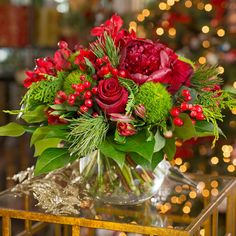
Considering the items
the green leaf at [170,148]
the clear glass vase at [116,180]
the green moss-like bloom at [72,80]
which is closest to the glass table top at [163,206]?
the clear glass vase at [116,180]

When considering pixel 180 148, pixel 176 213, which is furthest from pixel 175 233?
pixel 180 148

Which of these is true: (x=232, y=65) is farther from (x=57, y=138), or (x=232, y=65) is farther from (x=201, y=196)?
(x=57, y=138)

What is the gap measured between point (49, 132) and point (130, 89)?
0.61ft

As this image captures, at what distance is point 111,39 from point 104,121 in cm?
17

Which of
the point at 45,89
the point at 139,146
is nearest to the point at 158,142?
the point at 139,146

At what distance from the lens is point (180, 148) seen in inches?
112

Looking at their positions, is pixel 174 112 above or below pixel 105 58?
below

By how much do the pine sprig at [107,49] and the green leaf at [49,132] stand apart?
0.16 m

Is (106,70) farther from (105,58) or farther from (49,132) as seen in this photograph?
(49,132)

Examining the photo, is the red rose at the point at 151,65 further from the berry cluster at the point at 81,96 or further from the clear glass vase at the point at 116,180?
the clear glass vase at the point at 116,180

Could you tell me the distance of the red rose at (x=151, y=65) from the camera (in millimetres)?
1230

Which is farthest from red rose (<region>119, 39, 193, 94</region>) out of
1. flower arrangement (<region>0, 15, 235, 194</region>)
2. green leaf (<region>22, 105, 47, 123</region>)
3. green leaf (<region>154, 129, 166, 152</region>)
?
green leaf (<region>22, 105, 47, 123</region>)

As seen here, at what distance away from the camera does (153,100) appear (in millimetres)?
1199

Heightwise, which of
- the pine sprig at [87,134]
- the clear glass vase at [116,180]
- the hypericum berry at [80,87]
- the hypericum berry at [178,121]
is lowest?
the clear glass vase at [116,180]
